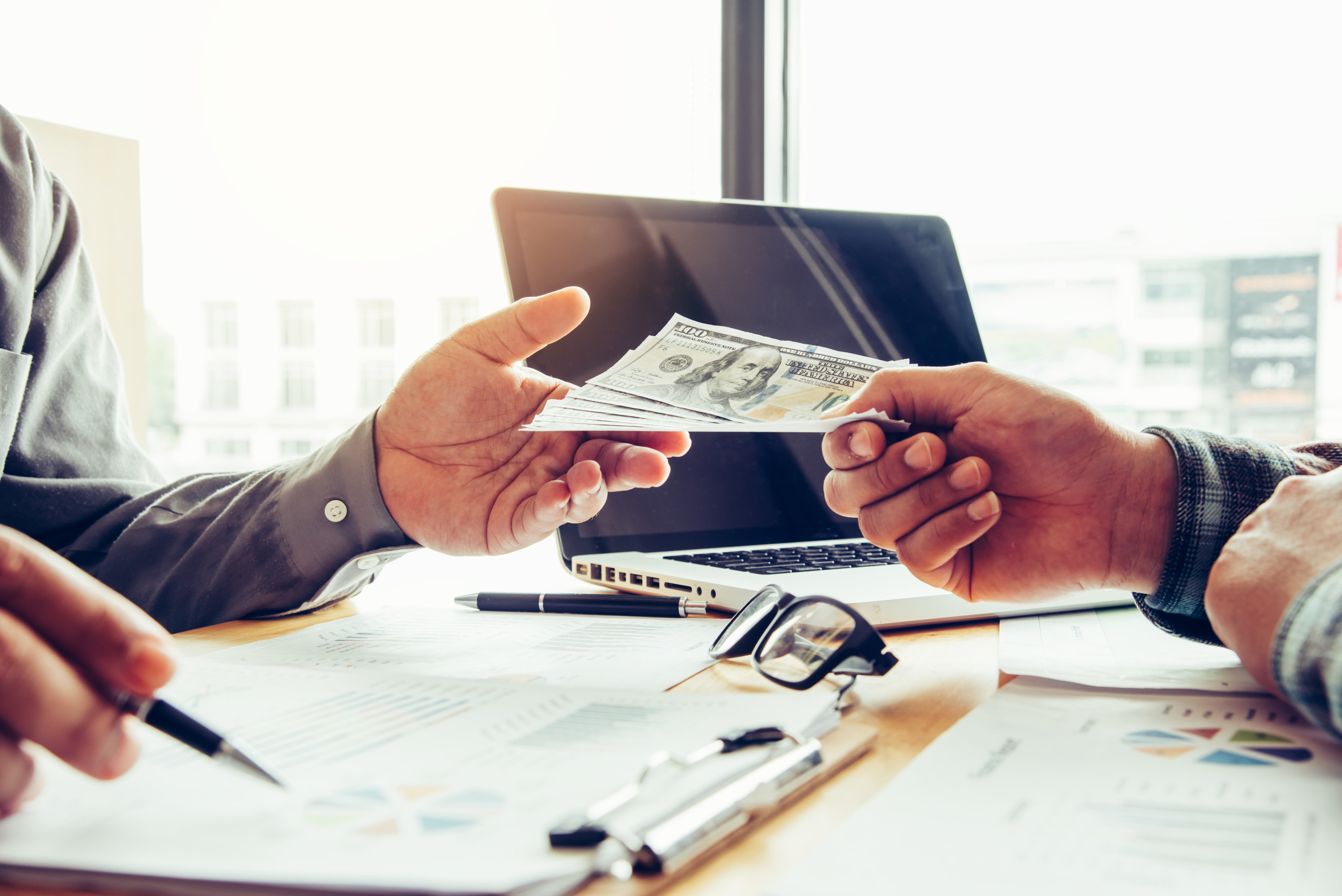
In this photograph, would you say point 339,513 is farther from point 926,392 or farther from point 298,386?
point 298,386

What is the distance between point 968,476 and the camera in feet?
2.28

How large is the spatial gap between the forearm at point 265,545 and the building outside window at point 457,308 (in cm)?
160

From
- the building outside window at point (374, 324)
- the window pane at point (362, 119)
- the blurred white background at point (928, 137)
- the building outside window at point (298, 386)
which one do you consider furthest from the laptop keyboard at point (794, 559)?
the building outside window at point (298, 386)

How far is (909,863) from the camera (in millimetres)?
310

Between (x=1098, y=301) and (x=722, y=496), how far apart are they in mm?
1227

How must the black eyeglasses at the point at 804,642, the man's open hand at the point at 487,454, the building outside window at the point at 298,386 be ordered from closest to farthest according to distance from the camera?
the black eyeglasses at the point at 804,642 < the man's open hand at the point at 487,454 < the building outside window at the point at 298,386

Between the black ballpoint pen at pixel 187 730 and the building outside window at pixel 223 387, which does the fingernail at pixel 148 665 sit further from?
the building outside window at pixel 223 387

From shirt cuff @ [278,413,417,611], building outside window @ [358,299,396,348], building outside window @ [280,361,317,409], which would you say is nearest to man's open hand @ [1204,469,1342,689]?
shirt cuff @ [278,413,417,611]

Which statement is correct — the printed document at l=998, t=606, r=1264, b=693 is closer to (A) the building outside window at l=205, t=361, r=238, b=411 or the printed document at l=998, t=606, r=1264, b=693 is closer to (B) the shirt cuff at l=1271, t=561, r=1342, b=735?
(B) the shirt cuff at l=1271, t=561, r=1342, b=735

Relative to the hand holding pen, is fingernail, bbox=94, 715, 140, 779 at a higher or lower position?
lower

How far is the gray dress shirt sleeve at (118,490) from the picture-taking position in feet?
2.70

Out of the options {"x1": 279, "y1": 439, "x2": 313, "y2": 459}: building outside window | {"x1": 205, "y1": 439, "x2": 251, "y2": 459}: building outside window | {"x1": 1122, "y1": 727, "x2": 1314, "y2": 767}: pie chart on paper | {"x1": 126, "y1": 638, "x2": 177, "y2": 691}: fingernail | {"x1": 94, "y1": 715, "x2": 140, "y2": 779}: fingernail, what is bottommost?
{"x1": 205, "y1": 439, "x2": 251, "y2": 459}: building outside window

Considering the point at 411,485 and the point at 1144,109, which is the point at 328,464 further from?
the point at 1144,109

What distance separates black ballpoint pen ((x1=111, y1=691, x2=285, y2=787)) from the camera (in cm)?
35
